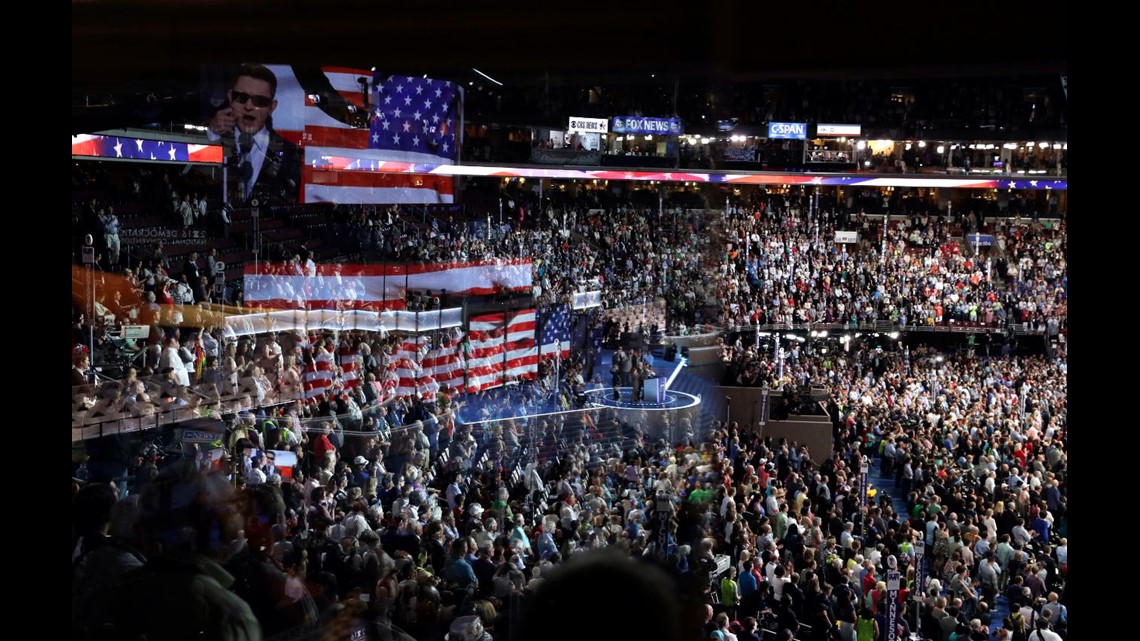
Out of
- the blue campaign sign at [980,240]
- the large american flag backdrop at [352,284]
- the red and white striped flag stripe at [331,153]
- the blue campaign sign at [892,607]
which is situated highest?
the red and white striped flag stripe at [331,153]

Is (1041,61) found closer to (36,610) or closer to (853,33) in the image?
(853,33)

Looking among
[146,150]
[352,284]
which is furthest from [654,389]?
[146,150]

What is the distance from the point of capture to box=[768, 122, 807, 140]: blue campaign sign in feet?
56.1

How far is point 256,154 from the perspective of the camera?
24.6 feet

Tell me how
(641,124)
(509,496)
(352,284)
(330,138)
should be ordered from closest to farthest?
(509,496), (330,138), (352,284), (641,124)

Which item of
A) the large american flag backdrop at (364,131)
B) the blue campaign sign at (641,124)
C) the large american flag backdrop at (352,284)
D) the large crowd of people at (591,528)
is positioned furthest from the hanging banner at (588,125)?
the large crowd of people at (591,528)

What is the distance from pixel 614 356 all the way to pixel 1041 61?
611 cm

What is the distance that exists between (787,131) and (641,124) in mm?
2859

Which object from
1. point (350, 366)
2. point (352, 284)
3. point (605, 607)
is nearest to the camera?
point (605, 607)

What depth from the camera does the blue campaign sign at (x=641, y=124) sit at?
1581 centimetres

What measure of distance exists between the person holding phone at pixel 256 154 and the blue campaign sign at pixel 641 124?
7.61m

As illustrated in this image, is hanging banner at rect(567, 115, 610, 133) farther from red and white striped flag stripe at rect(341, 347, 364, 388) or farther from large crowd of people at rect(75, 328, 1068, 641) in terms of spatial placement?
red and white striped flag stripe at rect(341, 347, 364, 388)

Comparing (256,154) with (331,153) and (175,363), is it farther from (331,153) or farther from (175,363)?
(175,363)

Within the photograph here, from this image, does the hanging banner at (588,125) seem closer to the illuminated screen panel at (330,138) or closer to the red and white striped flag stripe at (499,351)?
the illuminated screen panel at (330,138)
